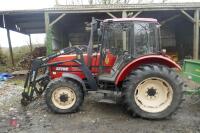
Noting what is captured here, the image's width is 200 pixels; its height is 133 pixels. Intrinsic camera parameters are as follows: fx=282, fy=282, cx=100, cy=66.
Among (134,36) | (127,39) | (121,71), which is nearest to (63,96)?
(121,71)

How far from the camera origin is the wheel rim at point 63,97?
20.0ft

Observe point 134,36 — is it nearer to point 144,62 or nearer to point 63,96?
point 144,62

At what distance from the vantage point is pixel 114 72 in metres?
6.26

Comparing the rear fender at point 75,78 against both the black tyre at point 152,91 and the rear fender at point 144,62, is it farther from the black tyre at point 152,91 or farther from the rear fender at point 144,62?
the black tyre at point 152,91

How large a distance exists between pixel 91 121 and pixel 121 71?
1192 mm

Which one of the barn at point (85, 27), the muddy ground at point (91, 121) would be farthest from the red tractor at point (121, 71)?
the barn at point (85, 27)

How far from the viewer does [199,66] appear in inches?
260

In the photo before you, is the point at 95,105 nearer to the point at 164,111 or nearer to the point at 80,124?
the point at 80,124


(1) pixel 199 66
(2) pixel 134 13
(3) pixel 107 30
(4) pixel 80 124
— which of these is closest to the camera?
(4) pixel 80 124

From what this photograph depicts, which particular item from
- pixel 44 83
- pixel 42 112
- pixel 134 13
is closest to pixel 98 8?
pixel 134 13

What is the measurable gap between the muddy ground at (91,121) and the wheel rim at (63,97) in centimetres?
22

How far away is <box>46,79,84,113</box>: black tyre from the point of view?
6.09 m

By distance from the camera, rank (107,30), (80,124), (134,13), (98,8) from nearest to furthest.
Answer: (80,124) → (107,30) → (98,8) → (134,13)

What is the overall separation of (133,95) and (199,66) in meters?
1.95
